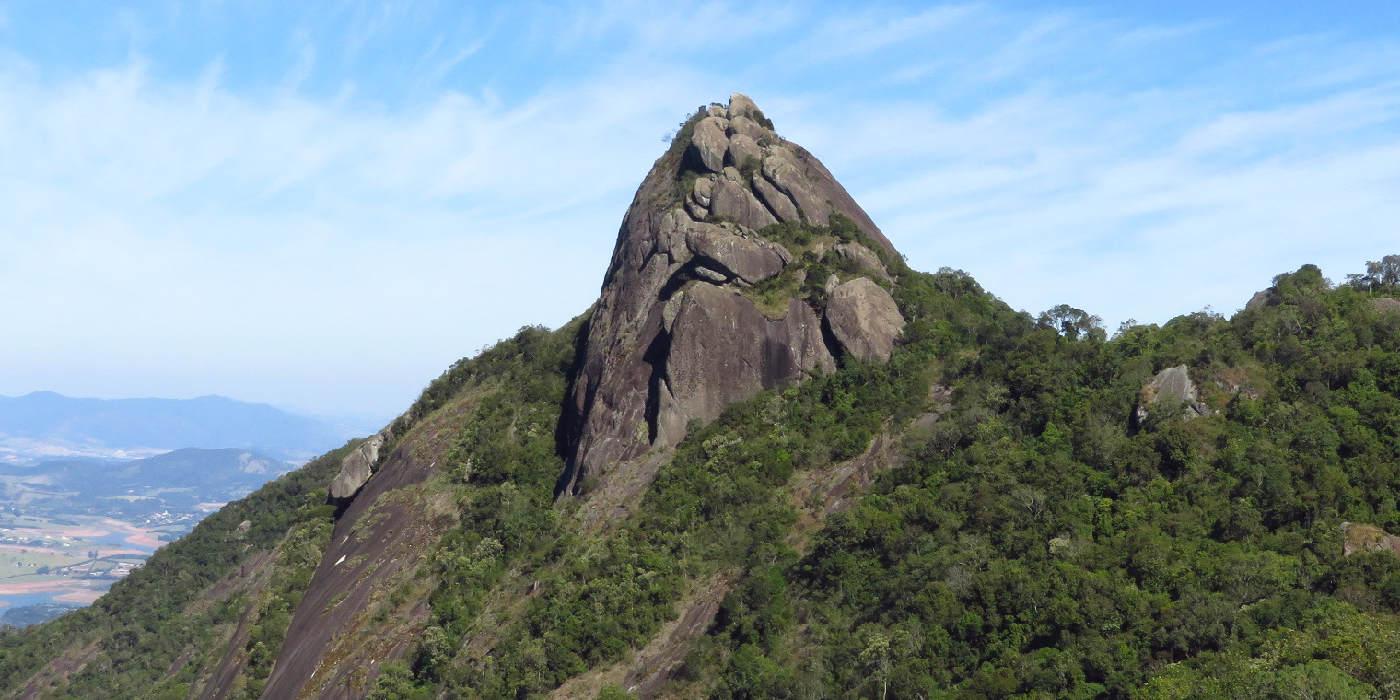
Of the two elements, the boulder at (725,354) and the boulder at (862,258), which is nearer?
the boulder at (725,354)

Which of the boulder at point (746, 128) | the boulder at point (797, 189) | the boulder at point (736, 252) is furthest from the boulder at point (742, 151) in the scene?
the boulder at point (736, 252)

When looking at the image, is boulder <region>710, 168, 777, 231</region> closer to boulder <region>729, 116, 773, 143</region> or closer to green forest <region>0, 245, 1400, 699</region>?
green forest <region>0, 245, 1400, 699</region>

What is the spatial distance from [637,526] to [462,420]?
2629cm

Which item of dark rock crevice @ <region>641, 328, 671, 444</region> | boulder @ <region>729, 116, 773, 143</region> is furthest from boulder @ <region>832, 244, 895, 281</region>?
boulder @ <region>729, 116, 773, 143</region>

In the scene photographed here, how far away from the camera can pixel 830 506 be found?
184 ft

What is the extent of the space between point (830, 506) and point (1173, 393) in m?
20.8

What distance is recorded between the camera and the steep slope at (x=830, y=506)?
39.9 m

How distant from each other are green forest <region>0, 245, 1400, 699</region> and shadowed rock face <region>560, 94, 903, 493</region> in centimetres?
261

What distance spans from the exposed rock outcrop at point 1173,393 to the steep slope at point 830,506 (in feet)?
0.73

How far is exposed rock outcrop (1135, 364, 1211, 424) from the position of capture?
5272cm

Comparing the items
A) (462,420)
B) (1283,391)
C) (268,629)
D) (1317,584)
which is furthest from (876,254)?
(268,629)

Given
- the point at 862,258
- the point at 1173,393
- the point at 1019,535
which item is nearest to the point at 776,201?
the point at 862,258

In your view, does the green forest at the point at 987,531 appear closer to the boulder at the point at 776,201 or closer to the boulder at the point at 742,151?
the boulder at the point at 776,201

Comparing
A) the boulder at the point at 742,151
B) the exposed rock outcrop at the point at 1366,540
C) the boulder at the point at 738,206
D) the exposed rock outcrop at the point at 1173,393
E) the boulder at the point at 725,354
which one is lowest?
the exposed rock outcrop at the point at 1366,540
